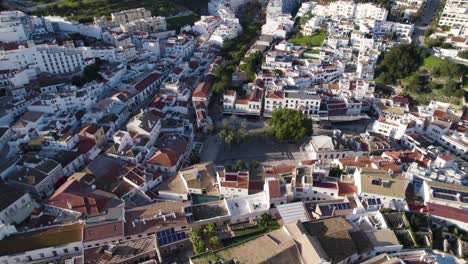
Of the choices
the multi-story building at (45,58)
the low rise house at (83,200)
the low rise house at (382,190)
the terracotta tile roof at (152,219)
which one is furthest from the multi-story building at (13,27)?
the low rise house at (382,190)

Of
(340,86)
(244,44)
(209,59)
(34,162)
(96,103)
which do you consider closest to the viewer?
(34,162)

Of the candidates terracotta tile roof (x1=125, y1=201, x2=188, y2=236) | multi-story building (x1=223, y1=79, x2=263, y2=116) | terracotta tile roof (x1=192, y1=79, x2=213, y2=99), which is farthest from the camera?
terracotta tile roof (x1=192, y1=79, x2=213, y2=99)

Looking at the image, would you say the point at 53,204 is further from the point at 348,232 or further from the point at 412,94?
the point at 412,94

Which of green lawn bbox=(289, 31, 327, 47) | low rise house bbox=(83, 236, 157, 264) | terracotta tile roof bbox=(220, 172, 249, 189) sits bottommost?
low rise house bbox=(83, 236, 157, 264)

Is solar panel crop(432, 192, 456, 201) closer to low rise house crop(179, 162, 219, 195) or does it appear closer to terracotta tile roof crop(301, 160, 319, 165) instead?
terracotta tile roof crop(301, 160, 319, 165)

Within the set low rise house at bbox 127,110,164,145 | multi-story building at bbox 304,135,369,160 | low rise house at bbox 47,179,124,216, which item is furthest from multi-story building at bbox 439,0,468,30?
low rise house at bbox 47,179,124,216

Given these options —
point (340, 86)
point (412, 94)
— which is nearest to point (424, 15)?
point (412, 94)

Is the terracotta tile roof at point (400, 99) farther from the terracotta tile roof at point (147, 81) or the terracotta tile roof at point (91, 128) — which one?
the terracotta tile roof at point (91, 128)
